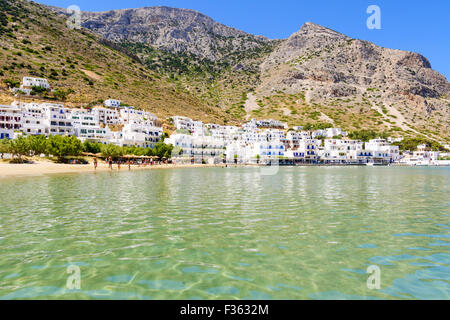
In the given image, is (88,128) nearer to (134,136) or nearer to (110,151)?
(134,136)

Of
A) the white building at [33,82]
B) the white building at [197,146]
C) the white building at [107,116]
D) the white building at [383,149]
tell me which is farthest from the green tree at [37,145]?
the white building at [383,149]

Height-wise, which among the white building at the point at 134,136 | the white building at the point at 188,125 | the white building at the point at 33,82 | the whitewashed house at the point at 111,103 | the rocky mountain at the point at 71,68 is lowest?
the white building at the point at 134,136

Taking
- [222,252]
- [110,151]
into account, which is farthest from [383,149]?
[222,252]

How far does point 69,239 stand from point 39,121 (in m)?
98.9

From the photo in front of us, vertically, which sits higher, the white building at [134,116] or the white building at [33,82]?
the white building at [33,82]

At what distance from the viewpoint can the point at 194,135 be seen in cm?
13075

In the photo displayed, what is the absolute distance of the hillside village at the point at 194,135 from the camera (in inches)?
3752

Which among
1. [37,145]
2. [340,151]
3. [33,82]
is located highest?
[33,82]

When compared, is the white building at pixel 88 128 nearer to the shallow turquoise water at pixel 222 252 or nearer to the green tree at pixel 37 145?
the green tree at pixel 37 145

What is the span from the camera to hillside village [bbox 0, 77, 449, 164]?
9531 centimetres

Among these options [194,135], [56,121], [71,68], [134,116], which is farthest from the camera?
[71,68]

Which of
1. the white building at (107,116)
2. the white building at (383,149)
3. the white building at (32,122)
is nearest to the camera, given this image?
the white building at (32,122)
